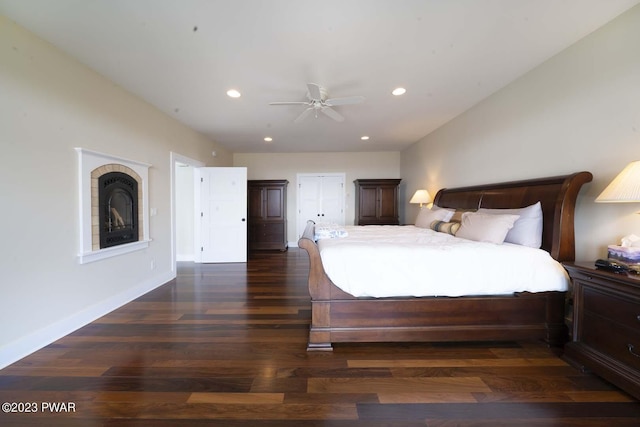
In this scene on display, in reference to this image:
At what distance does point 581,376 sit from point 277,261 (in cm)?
422

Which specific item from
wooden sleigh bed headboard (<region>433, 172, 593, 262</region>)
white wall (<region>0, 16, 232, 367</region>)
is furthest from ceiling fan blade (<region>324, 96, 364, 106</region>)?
white wall (<region>0, 16, 232, 367</region>)

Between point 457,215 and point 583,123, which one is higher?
point 583,123

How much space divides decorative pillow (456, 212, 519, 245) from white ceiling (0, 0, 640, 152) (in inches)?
59.6

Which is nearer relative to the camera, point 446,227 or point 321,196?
point 446,227

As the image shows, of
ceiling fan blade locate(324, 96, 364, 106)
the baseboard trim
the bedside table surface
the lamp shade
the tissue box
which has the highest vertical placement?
ceiling fan blade locate(324, 96, 364, 106)

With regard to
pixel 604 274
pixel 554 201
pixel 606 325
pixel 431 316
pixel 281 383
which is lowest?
pixel 281 383

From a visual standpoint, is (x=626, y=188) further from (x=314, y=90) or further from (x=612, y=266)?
(x=314, y=90)

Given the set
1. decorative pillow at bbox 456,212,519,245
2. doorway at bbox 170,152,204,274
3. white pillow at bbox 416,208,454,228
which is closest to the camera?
decorative pillow at bbox 456,212,519,245

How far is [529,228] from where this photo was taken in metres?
2.15

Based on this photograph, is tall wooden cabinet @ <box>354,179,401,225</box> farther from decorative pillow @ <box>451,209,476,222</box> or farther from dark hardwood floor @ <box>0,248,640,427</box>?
dark hardwood floor @ <box>0,248,640,427</box>

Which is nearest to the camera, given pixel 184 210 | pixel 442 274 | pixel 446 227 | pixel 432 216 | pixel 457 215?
pixel 442 274

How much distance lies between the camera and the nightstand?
1.37 meters

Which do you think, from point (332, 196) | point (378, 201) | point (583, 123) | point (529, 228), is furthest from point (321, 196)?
point (583, 123)

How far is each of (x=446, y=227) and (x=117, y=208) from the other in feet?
13.3
